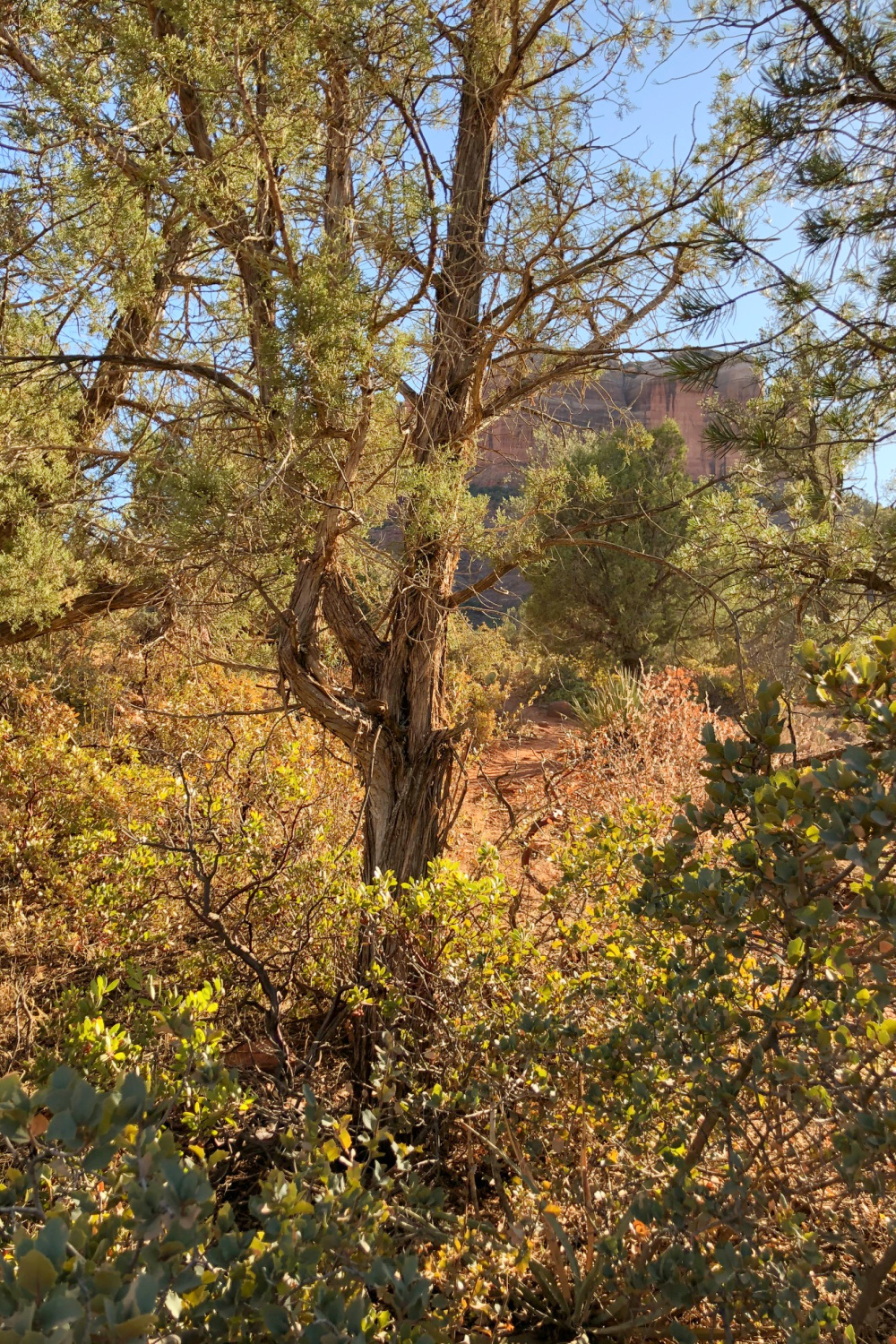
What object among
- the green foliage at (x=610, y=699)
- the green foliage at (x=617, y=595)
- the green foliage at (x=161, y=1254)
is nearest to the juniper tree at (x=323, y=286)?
the green foliage at (x=161, y=1254)

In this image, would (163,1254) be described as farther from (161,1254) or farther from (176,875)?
(176,875)

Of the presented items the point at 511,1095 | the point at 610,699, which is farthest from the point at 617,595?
the point at 511,1095

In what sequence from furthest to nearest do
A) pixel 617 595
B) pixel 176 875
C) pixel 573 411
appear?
pixel 617 595, pixel 573 411, pixel 176 875

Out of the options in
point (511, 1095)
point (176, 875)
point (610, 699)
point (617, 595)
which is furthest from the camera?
point (617, 595)

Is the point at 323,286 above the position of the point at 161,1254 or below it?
above

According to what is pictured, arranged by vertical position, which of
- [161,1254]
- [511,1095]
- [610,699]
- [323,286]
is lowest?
[511,1095]

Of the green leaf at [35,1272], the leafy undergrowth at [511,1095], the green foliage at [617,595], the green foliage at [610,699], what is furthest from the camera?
the green foliage at [617,595]

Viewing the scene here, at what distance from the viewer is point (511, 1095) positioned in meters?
2.21

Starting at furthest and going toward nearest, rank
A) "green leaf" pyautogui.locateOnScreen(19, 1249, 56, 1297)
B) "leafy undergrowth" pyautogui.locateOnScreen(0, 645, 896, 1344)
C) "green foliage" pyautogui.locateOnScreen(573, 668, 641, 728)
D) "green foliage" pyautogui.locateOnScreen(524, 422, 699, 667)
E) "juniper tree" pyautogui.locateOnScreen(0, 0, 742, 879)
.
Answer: "green foliage" pyautogui.locateOnScreen(524, 422, 699, 667) → "green foliage" pyautogui.locateOnScreen(573, 668, 641, 728) → "juniper tree" pyautogui.locateOnScreen(0, 0, 742, 879) → "leafy undergrowth" pyautogui.locateOnScreen(0, 645, 896, 1344) → "green leaf" pyautogui.locateOnScreen(19, 1249, 56, 1297)

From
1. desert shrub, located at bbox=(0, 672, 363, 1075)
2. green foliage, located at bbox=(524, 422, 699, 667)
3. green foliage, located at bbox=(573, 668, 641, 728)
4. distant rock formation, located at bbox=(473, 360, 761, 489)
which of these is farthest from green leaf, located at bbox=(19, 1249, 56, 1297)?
green foliage, located at bbox=(524, 422, 699, 667)

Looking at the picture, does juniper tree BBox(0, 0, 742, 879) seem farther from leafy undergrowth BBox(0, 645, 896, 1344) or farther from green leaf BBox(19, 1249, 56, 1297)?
green leaf BBox(19, 1249, 56, 1297)

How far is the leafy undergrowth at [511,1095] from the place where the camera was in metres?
1.11

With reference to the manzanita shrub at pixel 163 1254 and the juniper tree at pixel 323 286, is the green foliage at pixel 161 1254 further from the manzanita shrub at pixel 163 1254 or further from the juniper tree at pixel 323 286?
the juniper tree at pixel 323 286

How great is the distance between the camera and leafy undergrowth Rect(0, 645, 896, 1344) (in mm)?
1108
